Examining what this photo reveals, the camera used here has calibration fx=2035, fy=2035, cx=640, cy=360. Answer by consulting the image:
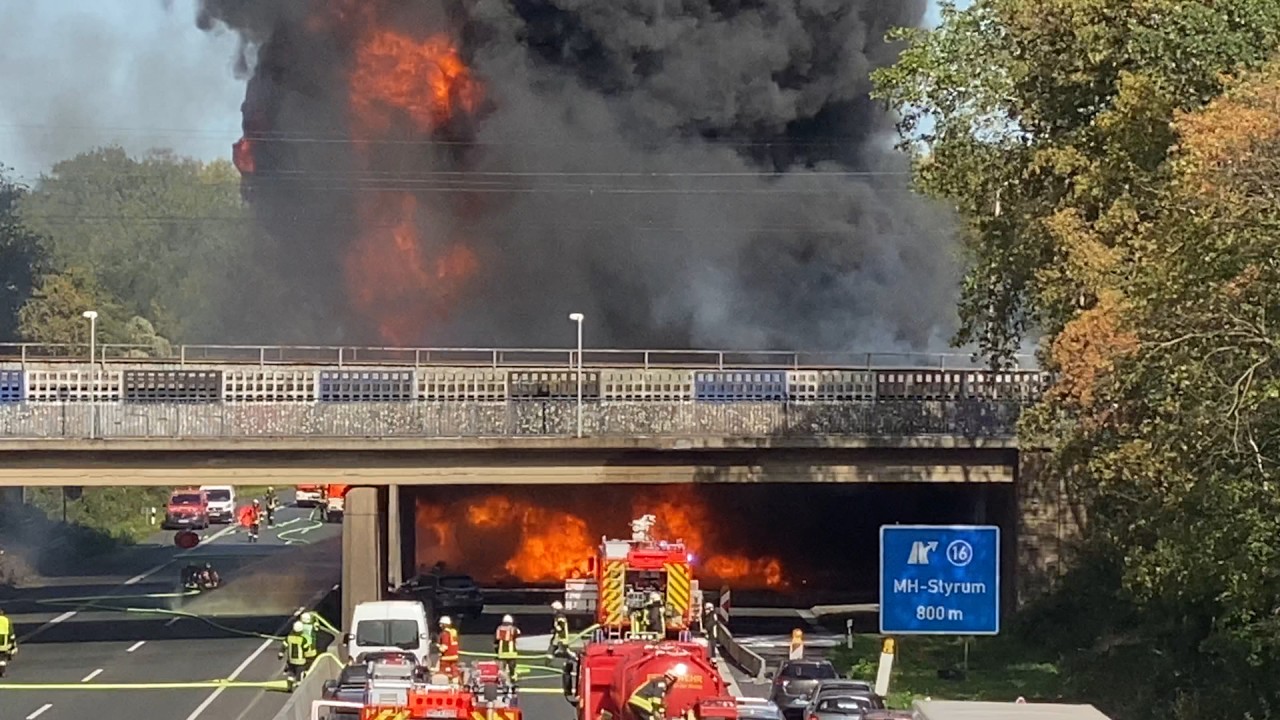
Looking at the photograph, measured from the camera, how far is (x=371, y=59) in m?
74.9

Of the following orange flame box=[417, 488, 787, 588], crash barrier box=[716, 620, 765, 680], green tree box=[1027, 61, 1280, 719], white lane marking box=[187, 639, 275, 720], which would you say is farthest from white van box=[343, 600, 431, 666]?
orange flame box=[417, 488, 787, 588]

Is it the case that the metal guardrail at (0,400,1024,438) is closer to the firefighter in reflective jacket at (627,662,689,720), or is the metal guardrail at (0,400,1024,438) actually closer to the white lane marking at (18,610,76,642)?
the white lane marking at (18,610,76,642)

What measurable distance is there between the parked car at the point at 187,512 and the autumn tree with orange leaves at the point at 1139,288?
47.7m

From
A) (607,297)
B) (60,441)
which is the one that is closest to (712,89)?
(607,297)

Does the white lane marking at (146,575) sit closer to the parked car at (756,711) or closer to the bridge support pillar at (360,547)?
the bridge support pillar at (360,547)

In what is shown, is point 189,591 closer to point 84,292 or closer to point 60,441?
point 60,441

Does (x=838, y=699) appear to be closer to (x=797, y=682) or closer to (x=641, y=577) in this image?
(x=797, y=682)

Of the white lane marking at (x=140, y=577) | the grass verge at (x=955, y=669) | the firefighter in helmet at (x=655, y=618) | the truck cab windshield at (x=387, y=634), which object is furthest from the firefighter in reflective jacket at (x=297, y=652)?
the white lane marking at (x=140, y=577)

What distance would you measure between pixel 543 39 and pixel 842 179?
12552 millimetres

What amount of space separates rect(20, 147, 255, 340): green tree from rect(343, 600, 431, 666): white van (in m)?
71.4

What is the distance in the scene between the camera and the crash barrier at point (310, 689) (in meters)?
30.9

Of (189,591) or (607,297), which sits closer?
(189,591)

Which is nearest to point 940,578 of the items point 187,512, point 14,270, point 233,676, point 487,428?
point 233,676

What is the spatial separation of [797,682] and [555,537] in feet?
93.6
